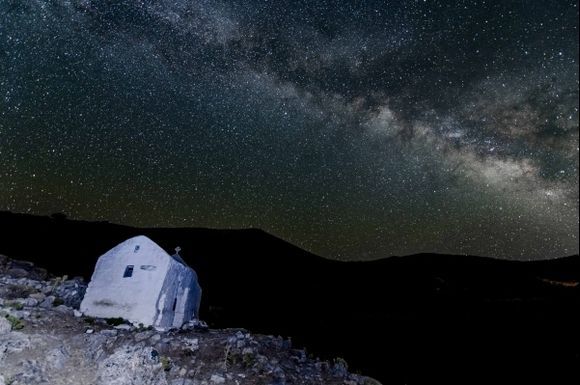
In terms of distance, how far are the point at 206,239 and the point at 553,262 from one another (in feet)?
243

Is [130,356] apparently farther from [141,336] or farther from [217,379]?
[217,379]

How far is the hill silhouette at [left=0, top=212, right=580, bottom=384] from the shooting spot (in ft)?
96.4

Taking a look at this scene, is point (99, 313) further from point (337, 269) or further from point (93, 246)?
point (337, 269)

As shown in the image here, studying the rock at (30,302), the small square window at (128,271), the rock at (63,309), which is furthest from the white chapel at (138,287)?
the rock at (30,302)

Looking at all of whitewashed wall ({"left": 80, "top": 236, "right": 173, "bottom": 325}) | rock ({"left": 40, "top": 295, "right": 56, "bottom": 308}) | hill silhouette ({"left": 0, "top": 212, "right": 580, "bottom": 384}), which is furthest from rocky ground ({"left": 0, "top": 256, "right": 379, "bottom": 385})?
hill silhouette ({"left": 0, "top": 212, "right": 580, "bottom": 384})

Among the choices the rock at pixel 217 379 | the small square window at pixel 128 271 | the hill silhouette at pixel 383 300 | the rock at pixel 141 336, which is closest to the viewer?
the rock at pixel 217 379

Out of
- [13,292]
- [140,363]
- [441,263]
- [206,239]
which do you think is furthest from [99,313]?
[441,263]

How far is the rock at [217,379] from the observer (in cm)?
1409

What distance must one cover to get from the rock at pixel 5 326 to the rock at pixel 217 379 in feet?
28.9

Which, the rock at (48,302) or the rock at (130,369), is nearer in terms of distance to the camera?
the rock at (130,369)

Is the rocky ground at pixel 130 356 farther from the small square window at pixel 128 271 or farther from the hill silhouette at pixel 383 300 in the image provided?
the hill silhouette at pixel 383 300

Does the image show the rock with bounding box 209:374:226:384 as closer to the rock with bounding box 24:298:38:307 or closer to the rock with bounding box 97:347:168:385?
the rock with bounding box 97:347:168:385

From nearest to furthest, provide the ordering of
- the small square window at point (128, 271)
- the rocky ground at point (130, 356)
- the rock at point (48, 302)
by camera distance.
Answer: the rocky ground at point (130, 356) < the rock at point (48, 302) < the small square window at point (128, 271)

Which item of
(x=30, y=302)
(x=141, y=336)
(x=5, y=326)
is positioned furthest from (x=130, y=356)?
(x=30, y=302)
